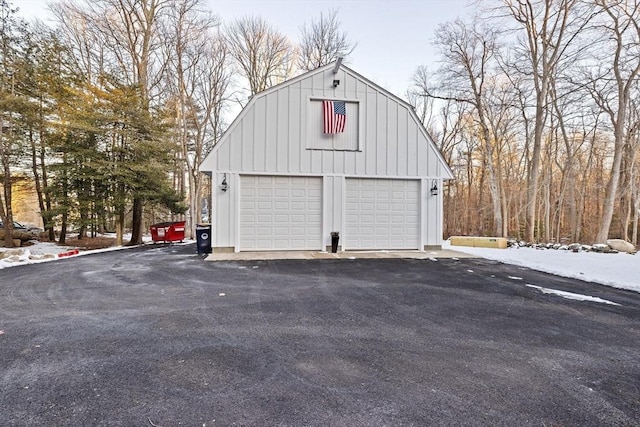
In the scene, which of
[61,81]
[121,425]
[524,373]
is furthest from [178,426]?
[61,81]

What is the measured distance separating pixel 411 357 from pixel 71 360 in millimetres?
2631

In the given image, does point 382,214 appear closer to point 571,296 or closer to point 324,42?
point 571,296

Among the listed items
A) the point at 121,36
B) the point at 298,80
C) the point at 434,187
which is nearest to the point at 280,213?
the point at 298,80

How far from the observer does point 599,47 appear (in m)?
12.6

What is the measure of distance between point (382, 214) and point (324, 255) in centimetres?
230

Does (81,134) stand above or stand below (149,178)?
above

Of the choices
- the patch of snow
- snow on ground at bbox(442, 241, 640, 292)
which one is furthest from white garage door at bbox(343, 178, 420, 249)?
the patch of snow

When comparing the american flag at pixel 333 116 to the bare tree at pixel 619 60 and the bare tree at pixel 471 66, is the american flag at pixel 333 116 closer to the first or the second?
the bare tree at pixel 471 66

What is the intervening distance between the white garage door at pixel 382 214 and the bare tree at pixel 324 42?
33.4ft

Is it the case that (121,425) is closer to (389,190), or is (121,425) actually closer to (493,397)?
(493,397)

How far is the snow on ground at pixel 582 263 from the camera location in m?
5.38

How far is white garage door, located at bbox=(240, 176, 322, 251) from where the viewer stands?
862 cm

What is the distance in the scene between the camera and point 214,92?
55.3ft

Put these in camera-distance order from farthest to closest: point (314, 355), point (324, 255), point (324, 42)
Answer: point (324, 42), point (324, 255), point (314, 355)
